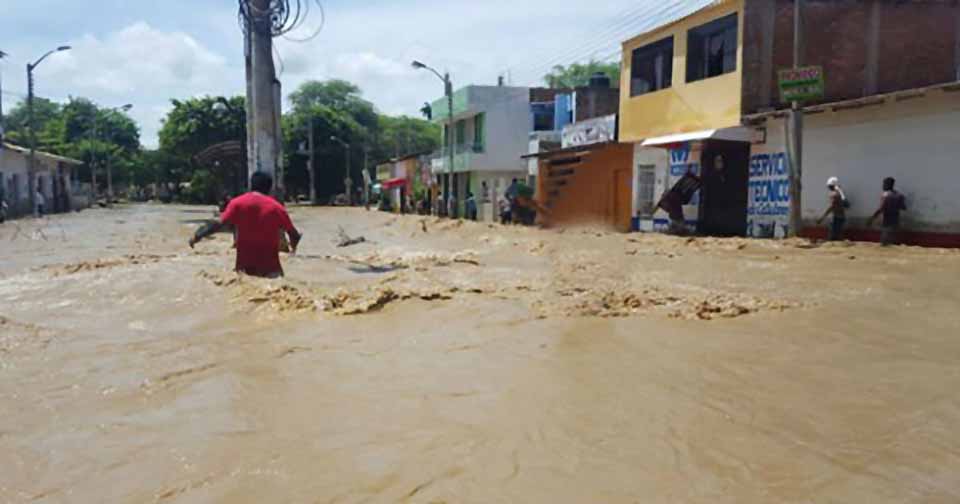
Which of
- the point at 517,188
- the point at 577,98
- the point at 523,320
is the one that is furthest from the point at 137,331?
the point at 577,98

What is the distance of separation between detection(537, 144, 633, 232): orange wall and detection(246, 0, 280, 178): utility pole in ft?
39.3

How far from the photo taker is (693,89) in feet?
65.2

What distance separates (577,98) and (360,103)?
57.0 metres

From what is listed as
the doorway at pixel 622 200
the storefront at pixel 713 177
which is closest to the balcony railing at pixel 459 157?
the doorway at pixel 622 200

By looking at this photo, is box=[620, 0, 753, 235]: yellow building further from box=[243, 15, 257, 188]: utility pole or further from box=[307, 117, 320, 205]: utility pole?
box=[307, 117, 320, 205]: utility pole

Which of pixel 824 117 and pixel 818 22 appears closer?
pixel 824 117

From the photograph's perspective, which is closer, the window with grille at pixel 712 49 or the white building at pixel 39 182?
the window with grille at pixel 712 49

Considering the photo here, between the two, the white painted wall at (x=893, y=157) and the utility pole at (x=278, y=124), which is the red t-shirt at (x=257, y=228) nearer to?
the utility pole at (x=278, y=124)

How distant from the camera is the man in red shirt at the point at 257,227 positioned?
730 centimetres

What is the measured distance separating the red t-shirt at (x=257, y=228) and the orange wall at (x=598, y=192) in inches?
657

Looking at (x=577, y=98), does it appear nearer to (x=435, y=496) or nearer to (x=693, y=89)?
(x=693, y=89)

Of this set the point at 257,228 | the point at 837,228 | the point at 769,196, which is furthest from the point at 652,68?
the point at 257,228

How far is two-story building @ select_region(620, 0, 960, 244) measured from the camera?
15.1 metres

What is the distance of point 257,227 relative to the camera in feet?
24.4
